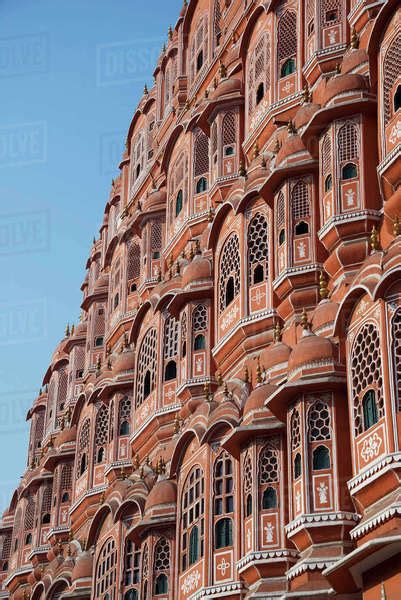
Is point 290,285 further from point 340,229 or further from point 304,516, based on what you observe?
point 304,516

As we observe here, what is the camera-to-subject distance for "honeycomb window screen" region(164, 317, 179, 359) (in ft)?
102

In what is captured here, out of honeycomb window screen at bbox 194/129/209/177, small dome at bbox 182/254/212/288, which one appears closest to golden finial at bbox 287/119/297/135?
small dome at bbox 182/254/212/288

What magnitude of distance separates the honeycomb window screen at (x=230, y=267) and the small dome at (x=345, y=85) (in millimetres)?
4473

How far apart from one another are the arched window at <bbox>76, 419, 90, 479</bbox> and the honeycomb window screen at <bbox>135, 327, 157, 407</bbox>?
15.0ft

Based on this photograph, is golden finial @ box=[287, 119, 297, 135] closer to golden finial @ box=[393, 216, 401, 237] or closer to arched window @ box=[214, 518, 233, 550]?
golden finial @ box=[393, 216, 401, 237]

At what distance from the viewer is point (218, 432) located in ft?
82.9

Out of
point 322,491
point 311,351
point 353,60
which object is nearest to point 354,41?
point 353,60

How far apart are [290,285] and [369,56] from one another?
515 centimetres

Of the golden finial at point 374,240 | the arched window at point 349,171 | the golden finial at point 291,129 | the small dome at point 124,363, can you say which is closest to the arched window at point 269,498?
the golden finial at point 374,240

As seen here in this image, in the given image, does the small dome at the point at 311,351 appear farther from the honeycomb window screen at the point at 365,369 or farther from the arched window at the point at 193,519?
the arched window at the point at 193,519

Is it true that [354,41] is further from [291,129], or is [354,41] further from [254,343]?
[254,343]

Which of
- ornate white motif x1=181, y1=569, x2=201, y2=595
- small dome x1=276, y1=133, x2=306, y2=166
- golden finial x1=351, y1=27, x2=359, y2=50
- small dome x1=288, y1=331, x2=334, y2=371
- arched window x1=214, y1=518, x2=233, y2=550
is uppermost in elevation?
golden finial x1=351, y1=27, x2=359, y2=50

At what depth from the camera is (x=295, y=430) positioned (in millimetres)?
22750

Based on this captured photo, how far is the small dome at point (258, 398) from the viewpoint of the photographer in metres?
23.9
